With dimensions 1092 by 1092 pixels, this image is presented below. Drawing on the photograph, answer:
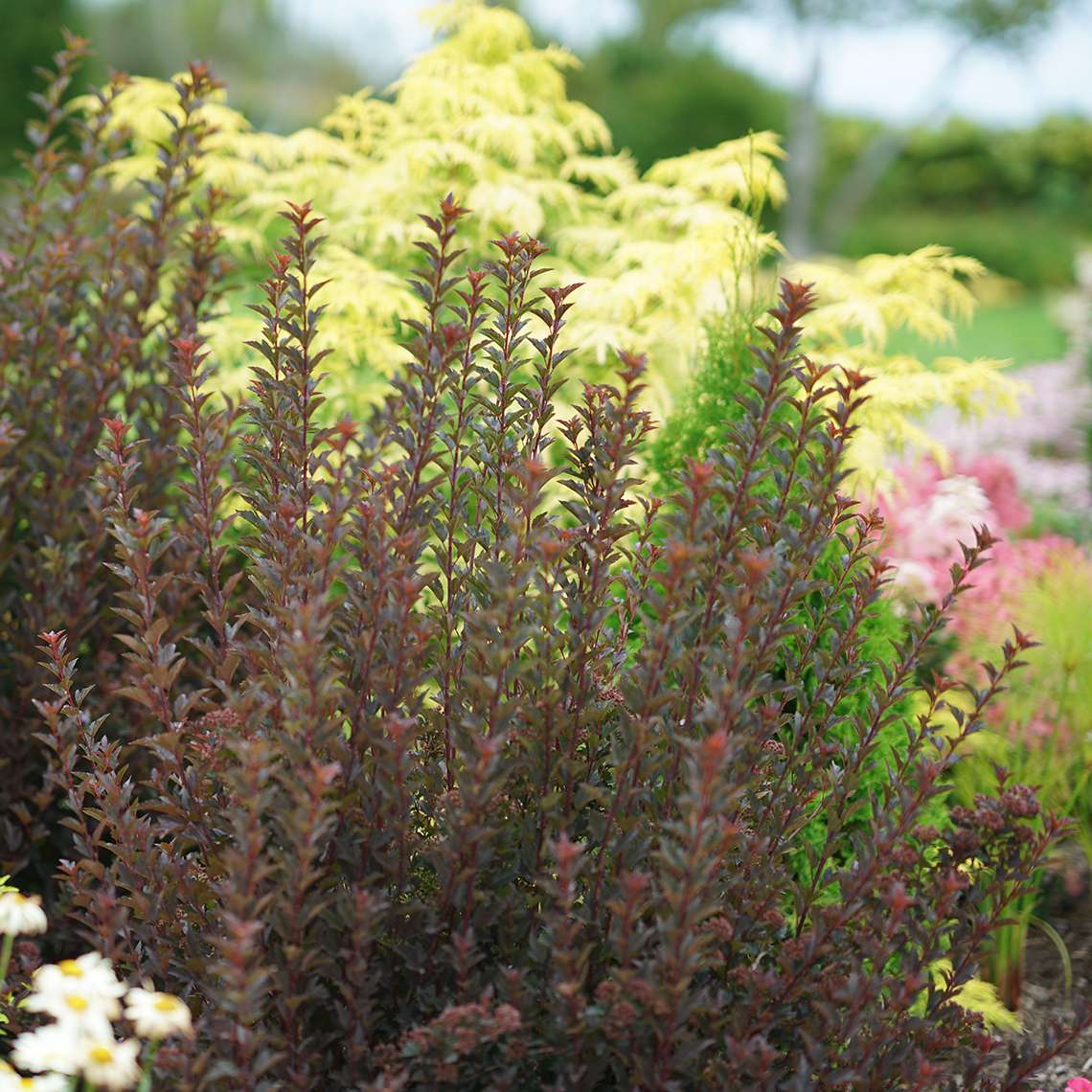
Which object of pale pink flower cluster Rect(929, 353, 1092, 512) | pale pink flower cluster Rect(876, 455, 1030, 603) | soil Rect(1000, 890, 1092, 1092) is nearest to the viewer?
soil Rect(1000, 890, 1092, 1092)

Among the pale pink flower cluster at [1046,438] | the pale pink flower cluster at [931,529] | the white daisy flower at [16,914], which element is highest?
the pale pink flower cluster at [1046,438]

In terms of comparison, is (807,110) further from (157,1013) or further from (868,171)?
(157,1013)

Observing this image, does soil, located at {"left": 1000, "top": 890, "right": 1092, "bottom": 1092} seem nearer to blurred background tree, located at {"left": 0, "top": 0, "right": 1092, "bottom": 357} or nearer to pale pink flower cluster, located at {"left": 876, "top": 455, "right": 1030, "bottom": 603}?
pale pink flower cluster, located at {"left": 876, "top": 455, "right": 1030, "bottom": 603}

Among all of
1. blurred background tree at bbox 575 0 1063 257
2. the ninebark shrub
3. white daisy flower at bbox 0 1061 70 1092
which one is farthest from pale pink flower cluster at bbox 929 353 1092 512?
blurred background tree at bbox 575 0 1063 257

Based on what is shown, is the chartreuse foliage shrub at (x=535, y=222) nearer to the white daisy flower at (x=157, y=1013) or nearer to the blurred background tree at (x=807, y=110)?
the white daisy flower at (x=157, y=1013)

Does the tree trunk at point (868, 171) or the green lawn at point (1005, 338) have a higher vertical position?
the tree trunk at point (868, 171)

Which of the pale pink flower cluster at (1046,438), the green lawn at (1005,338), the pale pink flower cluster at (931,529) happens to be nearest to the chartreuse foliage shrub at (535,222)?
the pale pink flower cluster at (931,529)

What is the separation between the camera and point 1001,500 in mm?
5668

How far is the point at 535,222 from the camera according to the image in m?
4.55

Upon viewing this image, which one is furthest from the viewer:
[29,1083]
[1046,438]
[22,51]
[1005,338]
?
[1005,338]

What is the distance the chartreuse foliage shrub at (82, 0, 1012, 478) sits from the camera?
414cm

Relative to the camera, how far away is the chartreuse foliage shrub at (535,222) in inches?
163

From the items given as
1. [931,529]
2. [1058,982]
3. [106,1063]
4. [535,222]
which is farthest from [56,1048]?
[931,529]

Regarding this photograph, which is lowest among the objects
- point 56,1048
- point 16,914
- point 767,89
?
point 56,1048
